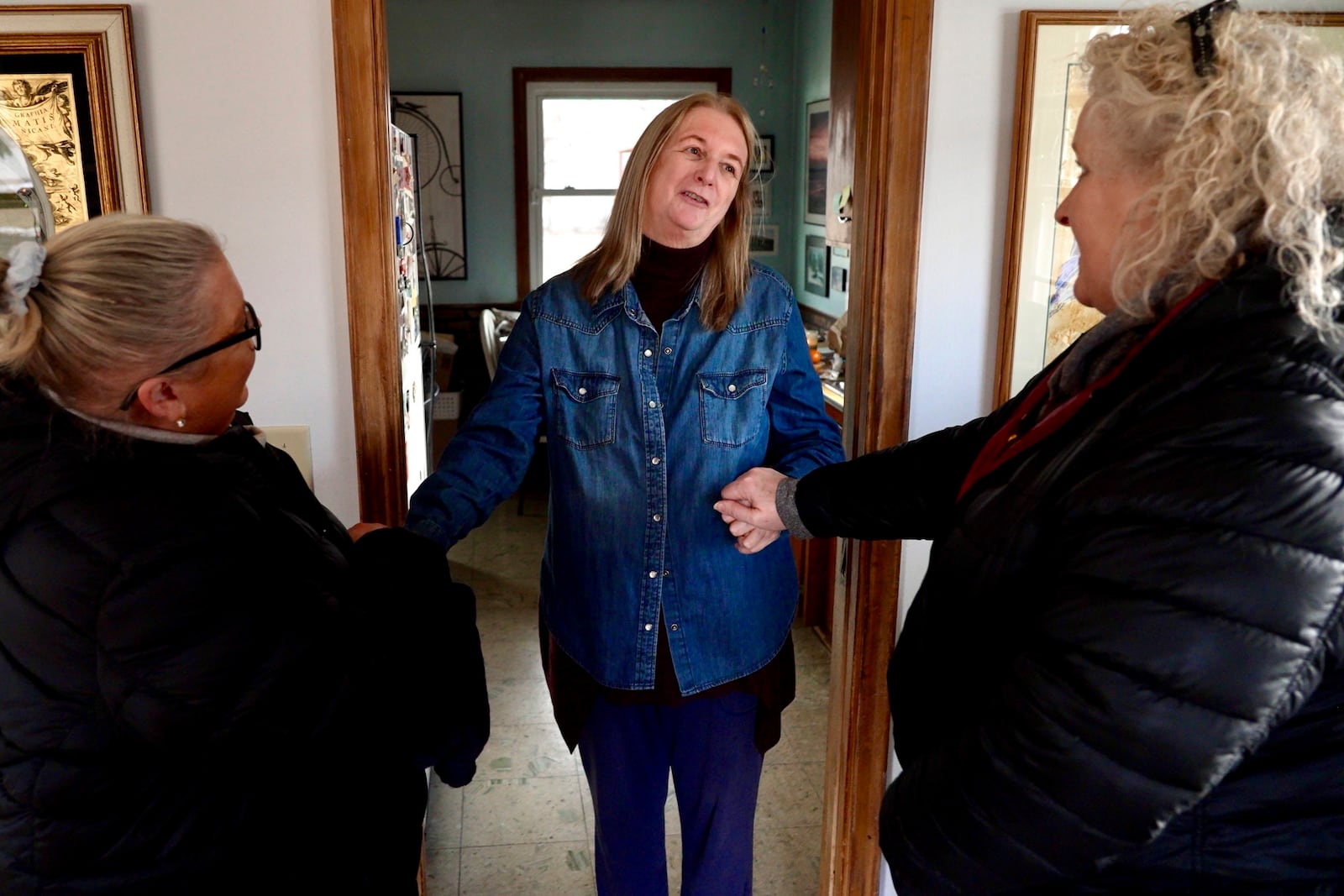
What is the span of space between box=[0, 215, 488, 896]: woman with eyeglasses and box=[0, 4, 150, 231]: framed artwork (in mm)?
743

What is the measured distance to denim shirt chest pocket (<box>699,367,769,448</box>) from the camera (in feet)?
5.51

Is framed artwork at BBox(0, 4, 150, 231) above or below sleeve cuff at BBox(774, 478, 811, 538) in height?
above

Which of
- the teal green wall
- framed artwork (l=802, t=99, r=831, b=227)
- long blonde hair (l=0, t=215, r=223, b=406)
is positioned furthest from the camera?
the teal green wall

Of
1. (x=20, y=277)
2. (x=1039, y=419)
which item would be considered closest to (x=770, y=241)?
(x=1039, y=419)

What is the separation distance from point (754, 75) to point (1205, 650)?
227 inches

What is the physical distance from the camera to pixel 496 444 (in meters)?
1.71

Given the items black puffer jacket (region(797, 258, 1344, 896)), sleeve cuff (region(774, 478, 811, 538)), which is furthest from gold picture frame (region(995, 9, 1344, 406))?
black puffer jacket (region(797, 258, 1344, 896))

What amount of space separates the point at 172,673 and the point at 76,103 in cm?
111

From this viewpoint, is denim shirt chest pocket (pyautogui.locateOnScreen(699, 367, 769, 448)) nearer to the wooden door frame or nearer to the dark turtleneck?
the dark turtleneck

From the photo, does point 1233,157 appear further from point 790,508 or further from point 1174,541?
point 790,508

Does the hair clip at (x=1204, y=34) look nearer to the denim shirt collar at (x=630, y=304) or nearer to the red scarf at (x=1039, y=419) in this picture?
the red scarf at (x=1039, y=419)

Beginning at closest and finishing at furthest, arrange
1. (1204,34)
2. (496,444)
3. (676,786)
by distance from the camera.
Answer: (1204,34) → (496,444) → (676,786)

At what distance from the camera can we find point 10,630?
3.15ft

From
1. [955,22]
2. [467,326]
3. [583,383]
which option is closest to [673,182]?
[583,383]
